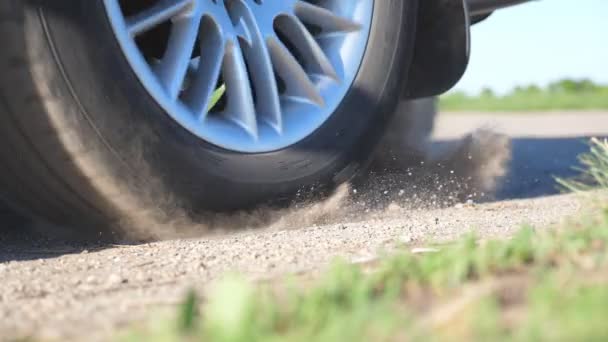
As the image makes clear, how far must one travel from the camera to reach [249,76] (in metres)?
2.98

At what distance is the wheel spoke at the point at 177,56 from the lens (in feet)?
8.29

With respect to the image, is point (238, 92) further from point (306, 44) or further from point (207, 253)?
point (207, 253)

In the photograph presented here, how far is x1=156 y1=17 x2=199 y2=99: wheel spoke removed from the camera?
2.53 meters

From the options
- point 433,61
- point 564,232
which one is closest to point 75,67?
point 564,232

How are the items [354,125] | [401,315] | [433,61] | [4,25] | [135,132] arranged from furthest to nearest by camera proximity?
[433,61], [354,125], [135,132], [4,25], [401,315]

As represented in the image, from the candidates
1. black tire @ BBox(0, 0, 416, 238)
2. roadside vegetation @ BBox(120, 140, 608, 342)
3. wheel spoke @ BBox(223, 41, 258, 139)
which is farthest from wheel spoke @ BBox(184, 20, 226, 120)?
roadside vegetation @ BBox(120, 140, 608, 342)

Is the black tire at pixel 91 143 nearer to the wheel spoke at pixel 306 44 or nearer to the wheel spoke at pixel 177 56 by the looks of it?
the wheel spoke at pixel 177 56

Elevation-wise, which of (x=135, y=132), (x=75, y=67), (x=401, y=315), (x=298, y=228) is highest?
(x=75, y=67)

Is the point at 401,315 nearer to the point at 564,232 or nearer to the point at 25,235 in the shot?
the point at 564,232

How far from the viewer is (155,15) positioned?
2.53m

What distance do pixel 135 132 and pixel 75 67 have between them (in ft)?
0.79

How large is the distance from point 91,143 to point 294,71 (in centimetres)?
93

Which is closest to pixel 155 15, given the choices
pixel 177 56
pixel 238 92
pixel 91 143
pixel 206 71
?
pixel 177 56

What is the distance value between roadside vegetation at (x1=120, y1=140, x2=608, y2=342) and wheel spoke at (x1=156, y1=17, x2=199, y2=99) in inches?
39.9
